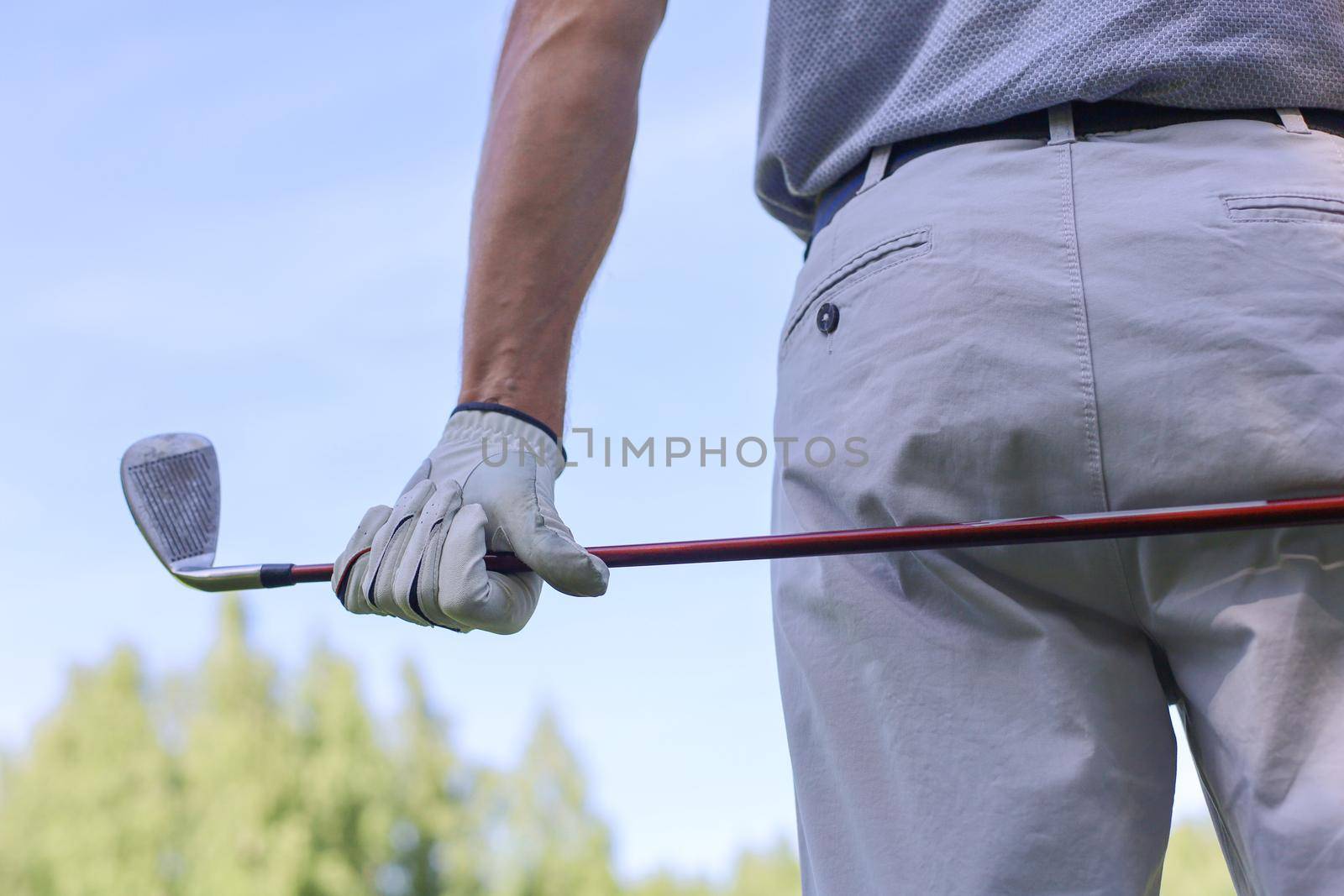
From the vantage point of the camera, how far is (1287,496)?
34.7 inches

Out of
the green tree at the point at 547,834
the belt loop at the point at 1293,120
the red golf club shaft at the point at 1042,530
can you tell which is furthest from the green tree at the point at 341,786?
the belt loop at the point at 1293,120

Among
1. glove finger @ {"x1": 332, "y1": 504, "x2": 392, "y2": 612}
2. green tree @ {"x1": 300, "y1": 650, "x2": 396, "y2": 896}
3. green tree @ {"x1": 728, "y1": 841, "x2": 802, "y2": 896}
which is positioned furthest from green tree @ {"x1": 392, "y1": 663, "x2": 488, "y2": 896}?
glove finger @ {"x1": 332, "y1": 504, "x2": 392, "y2": 612}

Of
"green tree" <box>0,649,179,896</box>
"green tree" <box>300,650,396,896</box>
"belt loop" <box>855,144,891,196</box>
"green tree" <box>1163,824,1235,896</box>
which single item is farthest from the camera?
"green tree" <box>300,650,396,896</box>

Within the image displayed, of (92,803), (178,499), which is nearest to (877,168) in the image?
(178,499)

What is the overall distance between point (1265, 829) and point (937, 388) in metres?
0.38

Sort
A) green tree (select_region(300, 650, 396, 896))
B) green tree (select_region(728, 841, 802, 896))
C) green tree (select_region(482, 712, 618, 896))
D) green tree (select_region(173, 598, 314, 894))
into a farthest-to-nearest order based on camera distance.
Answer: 1. green tree (select_region(728, 841, 802, 896))
2. green tree (select_region(482, 712, 618, 896))
3. green tree (select_region(300, 650, 396, 896))
4. green tree (select_region(173, 598, 314, 894))

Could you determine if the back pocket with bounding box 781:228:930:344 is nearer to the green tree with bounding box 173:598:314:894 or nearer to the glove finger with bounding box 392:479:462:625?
the glove finger with bounding box 392:479:462:625

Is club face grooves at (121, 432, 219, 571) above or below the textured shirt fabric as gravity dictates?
below

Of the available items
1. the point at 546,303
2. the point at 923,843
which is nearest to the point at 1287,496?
the point at 923,843

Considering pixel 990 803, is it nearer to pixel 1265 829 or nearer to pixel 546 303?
pixel 1265 829

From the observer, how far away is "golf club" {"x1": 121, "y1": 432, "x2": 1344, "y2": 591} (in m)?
0.86

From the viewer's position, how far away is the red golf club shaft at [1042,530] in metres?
0.85

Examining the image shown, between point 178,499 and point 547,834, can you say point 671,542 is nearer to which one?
point 178,499

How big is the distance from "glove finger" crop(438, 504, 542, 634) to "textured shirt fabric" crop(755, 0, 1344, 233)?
46 centimetres
